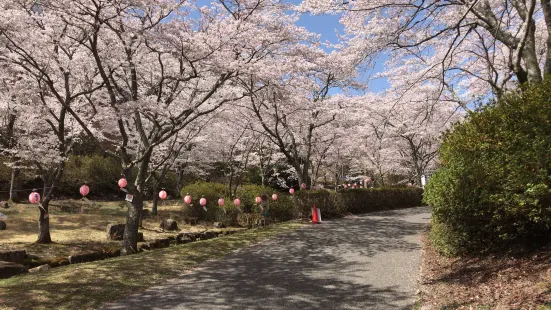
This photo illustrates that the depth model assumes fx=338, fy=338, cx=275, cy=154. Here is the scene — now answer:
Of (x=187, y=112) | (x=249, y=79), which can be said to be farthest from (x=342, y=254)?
(x=249, y=79)

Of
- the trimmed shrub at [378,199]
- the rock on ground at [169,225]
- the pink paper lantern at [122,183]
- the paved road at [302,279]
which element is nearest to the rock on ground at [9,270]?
the pink paper lantern at [122,183]

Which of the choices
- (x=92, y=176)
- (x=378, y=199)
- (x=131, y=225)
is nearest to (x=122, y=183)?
(x=131, y=225)

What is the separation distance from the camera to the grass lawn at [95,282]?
523cm

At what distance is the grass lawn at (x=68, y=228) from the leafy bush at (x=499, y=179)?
1139 centimetres

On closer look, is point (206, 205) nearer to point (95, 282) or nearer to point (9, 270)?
point (9, 270)

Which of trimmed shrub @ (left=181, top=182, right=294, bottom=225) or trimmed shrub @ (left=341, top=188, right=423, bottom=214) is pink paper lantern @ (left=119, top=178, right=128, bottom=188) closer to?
trimmed shrub @ (left=181, top=182, right=294, bottom=225)

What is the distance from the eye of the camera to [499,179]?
5.08 m

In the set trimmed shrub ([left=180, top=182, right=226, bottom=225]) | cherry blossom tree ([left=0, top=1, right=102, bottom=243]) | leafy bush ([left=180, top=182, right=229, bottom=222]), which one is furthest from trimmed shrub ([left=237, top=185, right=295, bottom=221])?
cherry blossom tree ([left=0, top=1, right=102, bottom=243])

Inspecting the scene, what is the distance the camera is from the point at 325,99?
1739 cm

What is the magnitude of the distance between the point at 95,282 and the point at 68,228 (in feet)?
35.0

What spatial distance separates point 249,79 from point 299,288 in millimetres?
8385

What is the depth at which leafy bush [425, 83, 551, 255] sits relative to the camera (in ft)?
14.9

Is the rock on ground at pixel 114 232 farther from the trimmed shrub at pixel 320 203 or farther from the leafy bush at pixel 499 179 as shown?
the leafy bush at pixel 499 179

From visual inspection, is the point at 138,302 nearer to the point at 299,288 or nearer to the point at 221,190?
the point at 299,288
